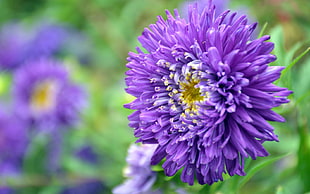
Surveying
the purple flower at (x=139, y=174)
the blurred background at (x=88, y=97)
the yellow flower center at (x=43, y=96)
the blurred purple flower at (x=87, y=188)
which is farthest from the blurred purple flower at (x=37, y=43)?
the purple flower at (x=139, y=174)

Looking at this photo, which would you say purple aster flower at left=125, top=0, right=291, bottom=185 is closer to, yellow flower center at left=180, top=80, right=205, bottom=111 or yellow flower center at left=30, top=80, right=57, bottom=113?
yellow flower center at left=180, top=80, right=205, bottom=111

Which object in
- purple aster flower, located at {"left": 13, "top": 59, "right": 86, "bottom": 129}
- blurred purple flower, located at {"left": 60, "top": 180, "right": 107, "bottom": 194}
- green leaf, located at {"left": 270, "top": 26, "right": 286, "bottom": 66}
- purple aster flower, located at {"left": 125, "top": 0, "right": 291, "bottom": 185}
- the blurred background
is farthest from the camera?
Result: purple aster flower, located at {"left": 13, "top": 59, "right": 86, "bottom": 129}

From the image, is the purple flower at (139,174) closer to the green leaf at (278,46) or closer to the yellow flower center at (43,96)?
the green leaf at (278,46)

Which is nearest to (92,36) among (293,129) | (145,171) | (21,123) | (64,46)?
(64,46)

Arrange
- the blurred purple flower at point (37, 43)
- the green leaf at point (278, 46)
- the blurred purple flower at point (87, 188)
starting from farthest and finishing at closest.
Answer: the blurred purple flower at point (37, 43) → the blurred purple flower at point (87, 188) → the green leaf at point (278, 46)

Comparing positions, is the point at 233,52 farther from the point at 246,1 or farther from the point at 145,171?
the point at 246,1

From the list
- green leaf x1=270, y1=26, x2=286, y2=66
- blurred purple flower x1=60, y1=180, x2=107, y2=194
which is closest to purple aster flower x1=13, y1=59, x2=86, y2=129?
blurred purple flower x1=60, y1=180, x2=107, y2=194
